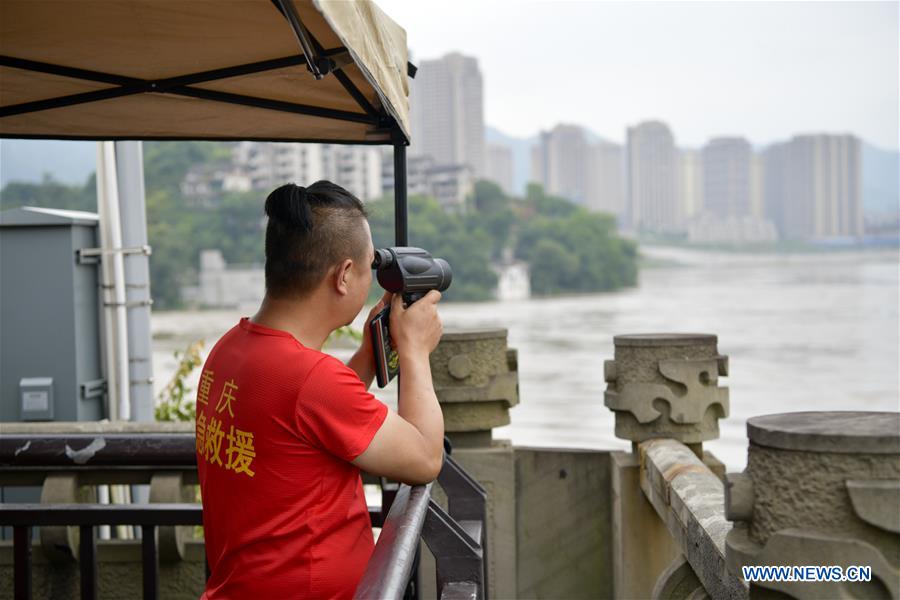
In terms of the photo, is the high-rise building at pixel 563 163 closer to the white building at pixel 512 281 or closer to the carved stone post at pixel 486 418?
the white building at pixel 512 281

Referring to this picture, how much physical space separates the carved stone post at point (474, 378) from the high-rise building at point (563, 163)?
342 ft

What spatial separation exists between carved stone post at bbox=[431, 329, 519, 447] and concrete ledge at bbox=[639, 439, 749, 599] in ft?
1.89

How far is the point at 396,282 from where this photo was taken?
7.47 feet

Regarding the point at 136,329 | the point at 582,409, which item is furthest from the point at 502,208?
the point at 136,329

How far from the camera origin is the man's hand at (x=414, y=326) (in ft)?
7.37

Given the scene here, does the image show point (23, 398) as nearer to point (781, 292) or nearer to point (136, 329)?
point (136, 329)

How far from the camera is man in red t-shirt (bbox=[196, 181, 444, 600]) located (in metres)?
1.94

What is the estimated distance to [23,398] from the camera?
5.43m

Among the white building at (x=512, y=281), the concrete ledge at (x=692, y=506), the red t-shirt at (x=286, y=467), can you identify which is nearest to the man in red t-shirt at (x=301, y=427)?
the red t-shirt at (x=286, y=467)

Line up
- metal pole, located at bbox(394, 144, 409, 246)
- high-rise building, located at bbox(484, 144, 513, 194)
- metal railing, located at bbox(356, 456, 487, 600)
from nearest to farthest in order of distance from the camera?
1. metal railing, located at bbox(356, 456, 487, 600)
2. metal pole, located at bbox(394, 144, 409, 246)
3. high-rise building, located at bbox(484, 144, 513, 194)

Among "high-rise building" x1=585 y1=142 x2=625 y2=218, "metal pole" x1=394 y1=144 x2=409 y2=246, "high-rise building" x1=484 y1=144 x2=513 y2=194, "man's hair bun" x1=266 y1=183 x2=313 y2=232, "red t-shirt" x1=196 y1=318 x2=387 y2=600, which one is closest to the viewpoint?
"red t-shirt" x1=196 y1=318 x2=387 y2=600

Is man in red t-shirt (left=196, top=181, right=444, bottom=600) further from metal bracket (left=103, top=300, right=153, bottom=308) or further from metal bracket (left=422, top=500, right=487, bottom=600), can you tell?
metal bracket (left=103, top=300, right=153, bottom=308)

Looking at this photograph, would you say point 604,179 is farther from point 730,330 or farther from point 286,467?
point 286,467

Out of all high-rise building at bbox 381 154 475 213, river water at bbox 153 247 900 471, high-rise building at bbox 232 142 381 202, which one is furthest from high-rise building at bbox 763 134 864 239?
high-rise building at bbox 232 142 381 202
